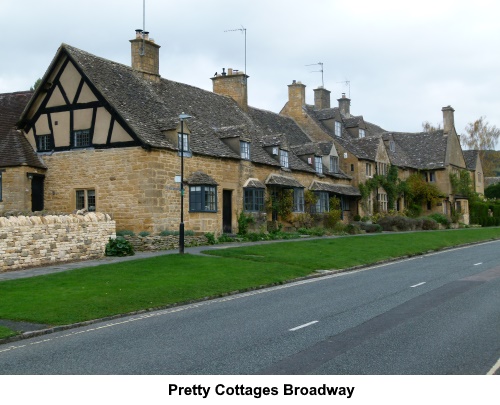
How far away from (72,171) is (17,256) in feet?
33.8

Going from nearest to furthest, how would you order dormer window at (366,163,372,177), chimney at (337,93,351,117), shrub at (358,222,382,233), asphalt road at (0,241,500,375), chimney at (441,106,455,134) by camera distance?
Answer: 1. asphalt road at (0,241,500,375)
2. shrub at (358,222,382,233)
3. dormer window at (366,163,372,177)
4. chimney at (441,106,455,134)
5. chimney at (337,93,351,117)

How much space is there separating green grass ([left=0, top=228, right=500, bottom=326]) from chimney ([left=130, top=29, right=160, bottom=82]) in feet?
43.4

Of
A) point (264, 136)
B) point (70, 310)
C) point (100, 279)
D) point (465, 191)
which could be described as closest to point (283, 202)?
point (264, 136)

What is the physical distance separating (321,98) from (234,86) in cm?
1673

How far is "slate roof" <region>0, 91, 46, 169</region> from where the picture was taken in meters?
30.1

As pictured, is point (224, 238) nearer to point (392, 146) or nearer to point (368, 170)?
point (368, 170)

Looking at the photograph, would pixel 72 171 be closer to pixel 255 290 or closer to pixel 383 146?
pixel 255 290

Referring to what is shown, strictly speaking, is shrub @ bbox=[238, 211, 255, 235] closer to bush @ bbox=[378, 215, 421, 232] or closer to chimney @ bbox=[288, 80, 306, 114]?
bush @ bbox=[378, 215, 421, 232]

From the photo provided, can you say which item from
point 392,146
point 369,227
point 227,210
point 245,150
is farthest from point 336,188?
point 392,146

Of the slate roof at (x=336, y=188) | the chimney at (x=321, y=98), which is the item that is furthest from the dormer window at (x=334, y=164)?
the chimney at (x=321, y=98)

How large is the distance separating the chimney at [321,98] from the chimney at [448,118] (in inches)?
496

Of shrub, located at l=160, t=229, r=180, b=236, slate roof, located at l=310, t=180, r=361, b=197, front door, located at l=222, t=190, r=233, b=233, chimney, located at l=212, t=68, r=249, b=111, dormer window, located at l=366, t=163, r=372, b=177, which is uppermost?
chimney, located at l=212, t=68, r=249, b=111

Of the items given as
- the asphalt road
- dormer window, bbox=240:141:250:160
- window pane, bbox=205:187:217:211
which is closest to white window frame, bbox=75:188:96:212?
window pane, bbox=205:187:217:211

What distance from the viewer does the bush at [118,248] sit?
24.8 meters
